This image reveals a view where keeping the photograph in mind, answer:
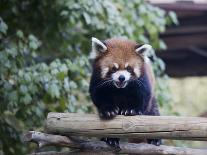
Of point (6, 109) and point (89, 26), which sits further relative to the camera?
point (89, 26)

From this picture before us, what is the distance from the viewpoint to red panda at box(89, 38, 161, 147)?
12.0 ft

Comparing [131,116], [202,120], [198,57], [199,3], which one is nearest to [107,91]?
[131,116]

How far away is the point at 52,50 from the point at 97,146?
87.4 inches

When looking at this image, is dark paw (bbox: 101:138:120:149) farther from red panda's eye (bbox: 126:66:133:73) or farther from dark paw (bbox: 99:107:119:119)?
red panda's eye (bbox: 126:66:133:73)

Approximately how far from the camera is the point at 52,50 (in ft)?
18.5

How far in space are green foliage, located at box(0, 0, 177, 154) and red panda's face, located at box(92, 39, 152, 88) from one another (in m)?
0.79

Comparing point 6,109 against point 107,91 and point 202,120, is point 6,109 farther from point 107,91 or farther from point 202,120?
point 202,120

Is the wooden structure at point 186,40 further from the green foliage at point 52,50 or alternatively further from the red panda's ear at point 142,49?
the red panda's ear at point 142,49

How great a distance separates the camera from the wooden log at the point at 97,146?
3457 mm

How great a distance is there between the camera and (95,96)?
3.75 meters

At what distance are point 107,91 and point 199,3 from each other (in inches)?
94.6

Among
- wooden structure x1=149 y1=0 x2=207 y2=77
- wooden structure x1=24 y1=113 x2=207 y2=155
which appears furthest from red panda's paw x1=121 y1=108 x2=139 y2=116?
wooden structure x1=149 y1=0 x2=207 y2=77

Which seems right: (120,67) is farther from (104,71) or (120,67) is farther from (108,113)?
(108,113)

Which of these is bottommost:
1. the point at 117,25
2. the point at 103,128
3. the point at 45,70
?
the point at 103,128
